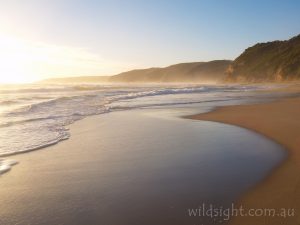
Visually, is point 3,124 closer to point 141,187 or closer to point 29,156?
point 29,156

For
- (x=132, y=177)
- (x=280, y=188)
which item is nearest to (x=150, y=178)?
(x=132, y=177)

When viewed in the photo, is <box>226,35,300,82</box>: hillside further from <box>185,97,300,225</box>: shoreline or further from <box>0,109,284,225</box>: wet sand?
<box>0,109,284,225</box>: wet sand

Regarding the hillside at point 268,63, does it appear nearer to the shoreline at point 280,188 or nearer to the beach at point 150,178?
the shoreline at point 280,188

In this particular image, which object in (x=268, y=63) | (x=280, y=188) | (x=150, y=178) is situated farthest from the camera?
(x=268, y=63)

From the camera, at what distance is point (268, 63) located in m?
90.6

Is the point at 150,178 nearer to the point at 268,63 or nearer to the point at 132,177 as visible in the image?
the point at 132,177

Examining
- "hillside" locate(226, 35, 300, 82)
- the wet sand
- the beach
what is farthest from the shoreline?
"hillside" locate(226, 35, 300, 82)

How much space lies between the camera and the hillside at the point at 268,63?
7819 centimetres

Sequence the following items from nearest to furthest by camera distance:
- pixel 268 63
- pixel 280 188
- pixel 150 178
A: pixel 280 188 → pixel 150 178 → pixel 268 63

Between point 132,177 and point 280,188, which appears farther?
point 132,177

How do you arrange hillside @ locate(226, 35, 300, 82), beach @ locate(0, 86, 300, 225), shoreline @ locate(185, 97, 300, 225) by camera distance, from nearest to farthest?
shoreline @ locate(185, 97, 300, 225), beach @ locate(0, 86, 300, 225), hillside @ locate(226, 35, 300, 82)

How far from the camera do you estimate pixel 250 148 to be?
7301mm

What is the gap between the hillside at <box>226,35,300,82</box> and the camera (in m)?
78.2

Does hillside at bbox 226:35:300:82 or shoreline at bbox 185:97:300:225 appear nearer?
shoreline at bbox 185:97:300:225
